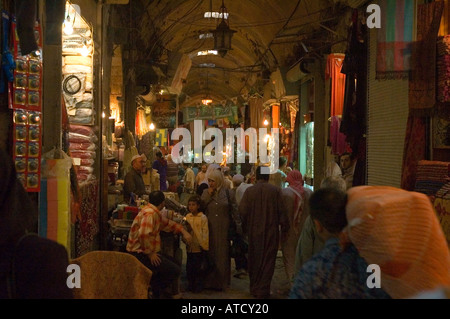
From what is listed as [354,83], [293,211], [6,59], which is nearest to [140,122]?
[354,83]

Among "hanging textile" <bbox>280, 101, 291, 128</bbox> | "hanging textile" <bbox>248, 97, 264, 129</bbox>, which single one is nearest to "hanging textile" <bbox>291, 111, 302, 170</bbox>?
"hanging textile" <bbox>280, 101, 291, 128</bbox>

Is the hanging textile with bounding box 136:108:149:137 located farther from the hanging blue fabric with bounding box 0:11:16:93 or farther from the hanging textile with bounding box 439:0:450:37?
the hanging blue fabric with bounding box 0:11:16:93

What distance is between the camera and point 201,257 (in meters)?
7.79

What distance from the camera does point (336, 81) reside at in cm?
1052

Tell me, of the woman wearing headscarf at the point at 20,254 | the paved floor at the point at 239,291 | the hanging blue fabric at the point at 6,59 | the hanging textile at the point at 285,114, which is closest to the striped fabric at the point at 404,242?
the woman wearing headscarf at the point at 20,254

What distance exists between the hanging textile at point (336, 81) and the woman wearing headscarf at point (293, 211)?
3094 mm

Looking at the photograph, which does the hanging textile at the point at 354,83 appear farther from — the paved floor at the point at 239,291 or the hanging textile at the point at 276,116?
the hanging textile at the point at 276,116

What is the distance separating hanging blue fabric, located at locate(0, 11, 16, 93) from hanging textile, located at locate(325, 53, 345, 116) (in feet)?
24.1

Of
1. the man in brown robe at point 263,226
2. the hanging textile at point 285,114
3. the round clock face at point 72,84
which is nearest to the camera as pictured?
the man in brown robe at point 263,226

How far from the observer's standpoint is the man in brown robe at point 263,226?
296 inches

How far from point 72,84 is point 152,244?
2.94 m
